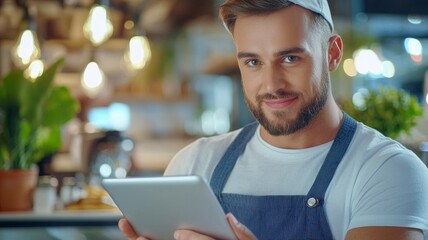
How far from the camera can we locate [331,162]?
187cm

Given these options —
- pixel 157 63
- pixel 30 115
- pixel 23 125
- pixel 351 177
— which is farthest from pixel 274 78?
pixel 157 63

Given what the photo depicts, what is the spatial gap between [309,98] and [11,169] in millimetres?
2473

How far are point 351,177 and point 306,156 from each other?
14 cm

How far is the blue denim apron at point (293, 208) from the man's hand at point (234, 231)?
0.61 ft

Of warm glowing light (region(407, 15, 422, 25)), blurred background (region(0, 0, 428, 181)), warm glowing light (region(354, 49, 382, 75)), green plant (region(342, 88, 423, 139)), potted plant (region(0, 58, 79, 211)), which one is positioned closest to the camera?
green plant (region(342, 88, 423, 139))

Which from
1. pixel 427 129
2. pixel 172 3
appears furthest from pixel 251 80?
A: pixel 172 3

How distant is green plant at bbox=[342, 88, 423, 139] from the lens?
2.52m

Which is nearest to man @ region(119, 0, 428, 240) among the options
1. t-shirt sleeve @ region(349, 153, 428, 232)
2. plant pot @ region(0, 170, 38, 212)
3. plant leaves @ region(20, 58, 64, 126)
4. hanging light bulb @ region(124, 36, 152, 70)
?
t-shirt sleeve @ region(349, 153, 428, 232)

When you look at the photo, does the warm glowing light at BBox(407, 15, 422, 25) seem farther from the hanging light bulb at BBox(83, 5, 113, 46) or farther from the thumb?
the thumb

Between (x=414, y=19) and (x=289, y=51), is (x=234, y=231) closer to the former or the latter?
(x=289, y=51)

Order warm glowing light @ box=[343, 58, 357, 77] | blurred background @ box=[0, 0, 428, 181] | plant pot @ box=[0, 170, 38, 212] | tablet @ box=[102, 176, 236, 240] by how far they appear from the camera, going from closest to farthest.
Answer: tablet @ box=[102, 176, 236, 240]
plant pot @ box=[0, 170, 38, 212]
blurred background @ box=[0, 0, 428, 181]
warm glowing light @ box=[343, 58, 357, 77]

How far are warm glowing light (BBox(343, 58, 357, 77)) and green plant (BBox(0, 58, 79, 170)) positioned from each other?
405 cm

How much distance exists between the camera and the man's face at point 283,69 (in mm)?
1855

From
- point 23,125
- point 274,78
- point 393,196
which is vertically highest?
point 274,78
